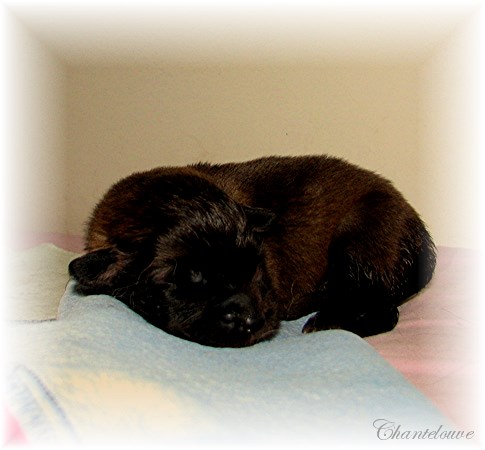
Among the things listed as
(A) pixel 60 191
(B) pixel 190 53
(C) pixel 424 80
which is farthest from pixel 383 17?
(A) pixel 60 191

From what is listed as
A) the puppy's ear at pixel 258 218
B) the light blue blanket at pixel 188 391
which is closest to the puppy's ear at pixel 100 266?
the light blue blanket at pixel 188 391

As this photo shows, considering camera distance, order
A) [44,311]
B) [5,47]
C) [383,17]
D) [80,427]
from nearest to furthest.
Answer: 1. [80,427]
2. [5,47]
3. [44,311]
4. [383,17]

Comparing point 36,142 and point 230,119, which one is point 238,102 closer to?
point 230,119

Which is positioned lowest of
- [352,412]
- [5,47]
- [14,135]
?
[352,412]

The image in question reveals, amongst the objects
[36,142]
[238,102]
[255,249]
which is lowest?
[255,249]

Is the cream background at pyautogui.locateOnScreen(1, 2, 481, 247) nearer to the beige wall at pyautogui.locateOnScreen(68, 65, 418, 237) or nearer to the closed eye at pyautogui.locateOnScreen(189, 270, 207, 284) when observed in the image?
the beige wall at pyautogui.locateOnScreen(68, 65, 418, 237)

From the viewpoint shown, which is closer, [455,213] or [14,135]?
[14,135]

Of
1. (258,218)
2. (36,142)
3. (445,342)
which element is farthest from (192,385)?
(36,142)

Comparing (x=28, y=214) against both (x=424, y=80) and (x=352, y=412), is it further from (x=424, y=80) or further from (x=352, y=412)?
(x=352, y=412)
